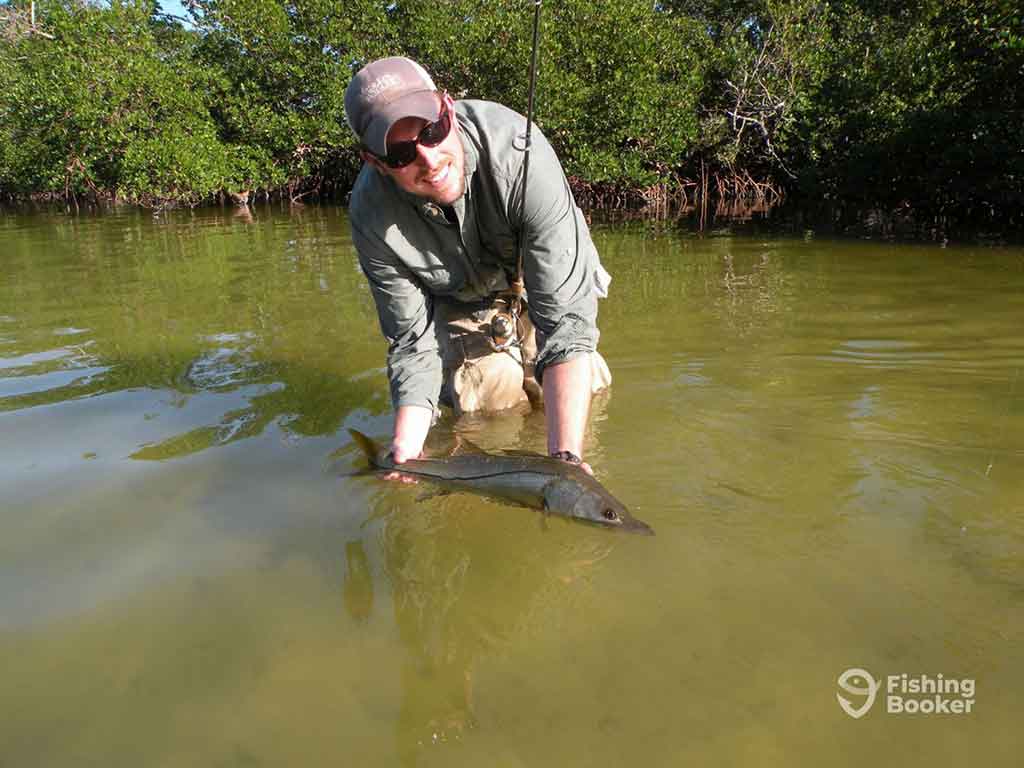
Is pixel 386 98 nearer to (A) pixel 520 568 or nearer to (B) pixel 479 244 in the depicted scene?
(B) pixel 479 244

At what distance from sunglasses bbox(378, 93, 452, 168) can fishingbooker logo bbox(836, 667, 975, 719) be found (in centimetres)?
219

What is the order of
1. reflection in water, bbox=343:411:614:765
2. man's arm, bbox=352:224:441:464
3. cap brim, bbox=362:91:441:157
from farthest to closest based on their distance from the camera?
man's arm, bbox=352:224:441:464 < cap brim, bbox=362:91:441:157 < reflection in water, bbox=343:411:614:765

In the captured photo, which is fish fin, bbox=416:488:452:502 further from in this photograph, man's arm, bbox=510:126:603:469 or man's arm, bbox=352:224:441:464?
man's arm, bbox=510:126:603:469

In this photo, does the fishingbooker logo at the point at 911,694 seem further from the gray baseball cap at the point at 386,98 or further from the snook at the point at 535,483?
the gray baseball cap at the point at 386,98

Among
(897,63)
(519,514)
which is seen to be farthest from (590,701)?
(897,63)

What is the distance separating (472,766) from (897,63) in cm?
1619

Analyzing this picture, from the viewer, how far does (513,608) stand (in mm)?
2297

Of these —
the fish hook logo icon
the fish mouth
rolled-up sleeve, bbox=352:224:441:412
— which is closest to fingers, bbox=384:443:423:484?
rolled-up sleeve, bbox=352:224:441:412

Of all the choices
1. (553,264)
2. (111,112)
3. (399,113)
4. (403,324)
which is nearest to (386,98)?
(399,113)

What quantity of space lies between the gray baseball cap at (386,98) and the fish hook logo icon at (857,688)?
221cm

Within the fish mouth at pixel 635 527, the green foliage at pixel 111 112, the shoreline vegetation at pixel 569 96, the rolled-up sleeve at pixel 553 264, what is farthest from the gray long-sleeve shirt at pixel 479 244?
the green foliage at pixel 111 112

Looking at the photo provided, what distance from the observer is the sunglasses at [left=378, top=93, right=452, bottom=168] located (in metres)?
2.58

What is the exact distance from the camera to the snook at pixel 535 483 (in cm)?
255

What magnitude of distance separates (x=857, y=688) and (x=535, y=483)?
1214 millimetres
